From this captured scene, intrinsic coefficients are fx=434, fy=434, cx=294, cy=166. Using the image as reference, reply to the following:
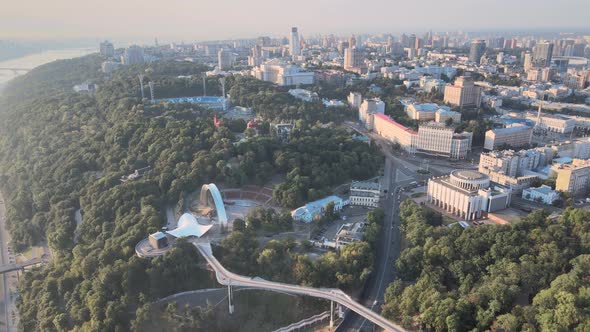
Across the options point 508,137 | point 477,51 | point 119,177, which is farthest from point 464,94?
point 477,51

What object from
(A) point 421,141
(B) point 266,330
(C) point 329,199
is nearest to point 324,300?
(B) point 266,330

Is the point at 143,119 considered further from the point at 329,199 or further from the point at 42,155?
the point at 329,199

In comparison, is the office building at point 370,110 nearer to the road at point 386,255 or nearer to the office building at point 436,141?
the office building at point 436,141

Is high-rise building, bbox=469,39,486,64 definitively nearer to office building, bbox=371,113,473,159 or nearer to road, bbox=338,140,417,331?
office building, bbox=371,113,473,159

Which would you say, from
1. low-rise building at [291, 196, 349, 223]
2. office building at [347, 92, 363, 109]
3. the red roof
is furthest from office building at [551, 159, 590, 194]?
office building at [347, 92, 363, 109]

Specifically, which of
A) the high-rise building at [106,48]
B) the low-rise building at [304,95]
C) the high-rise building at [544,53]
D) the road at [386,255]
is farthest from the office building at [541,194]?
the high-rise building at [106,48]

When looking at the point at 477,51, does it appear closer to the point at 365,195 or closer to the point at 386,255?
the point at 365,195
